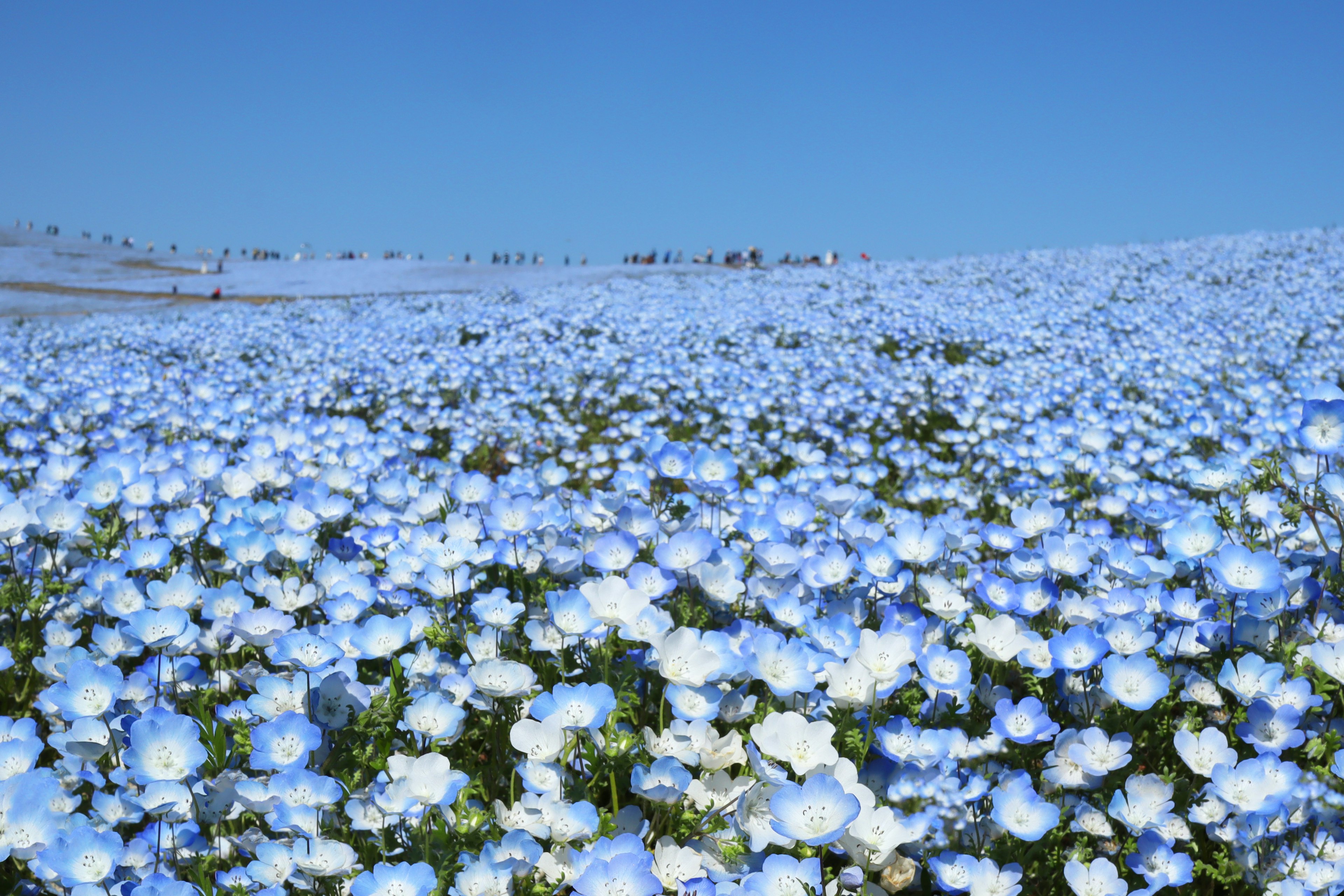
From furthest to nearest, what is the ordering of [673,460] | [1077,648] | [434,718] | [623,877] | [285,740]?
[673,460] → [1077,648] → [434,718] → [285,740] → [623,877]

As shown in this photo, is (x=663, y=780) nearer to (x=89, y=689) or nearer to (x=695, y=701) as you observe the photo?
(x=695, y=701)

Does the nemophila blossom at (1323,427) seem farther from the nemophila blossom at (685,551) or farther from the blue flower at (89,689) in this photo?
the blue flower at (89,689)

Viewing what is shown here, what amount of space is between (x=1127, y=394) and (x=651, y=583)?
683 centimetres

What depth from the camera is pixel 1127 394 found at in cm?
743

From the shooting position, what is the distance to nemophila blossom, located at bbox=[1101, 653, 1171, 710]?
6.11 feet

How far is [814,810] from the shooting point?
1.51 metres

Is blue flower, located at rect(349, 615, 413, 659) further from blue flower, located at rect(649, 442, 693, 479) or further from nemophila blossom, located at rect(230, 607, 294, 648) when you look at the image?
blue flower, located at rect(649, 442, 693, 479)

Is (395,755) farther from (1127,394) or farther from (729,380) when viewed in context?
(1127,394)

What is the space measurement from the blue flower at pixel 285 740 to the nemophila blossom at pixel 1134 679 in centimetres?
176

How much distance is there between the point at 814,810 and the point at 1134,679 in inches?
36.0

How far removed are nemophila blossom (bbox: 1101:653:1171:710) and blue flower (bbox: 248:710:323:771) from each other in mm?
1759

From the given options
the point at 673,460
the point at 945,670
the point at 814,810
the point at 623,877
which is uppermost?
the point at 673,460

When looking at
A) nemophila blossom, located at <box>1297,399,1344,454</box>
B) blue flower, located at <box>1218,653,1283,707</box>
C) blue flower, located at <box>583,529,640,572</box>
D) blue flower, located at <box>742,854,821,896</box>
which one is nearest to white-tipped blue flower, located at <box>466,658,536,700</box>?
blue flower, located at <box>583,529,640,572</box>

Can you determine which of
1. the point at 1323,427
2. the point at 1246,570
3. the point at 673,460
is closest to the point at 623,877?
the point at 673,460
